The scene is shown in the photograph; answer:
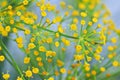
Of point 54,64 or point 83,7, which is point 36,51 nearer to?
point 54,64

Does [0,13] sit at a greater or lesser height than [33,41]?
greater

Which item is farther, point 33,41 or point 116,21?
point 116,21

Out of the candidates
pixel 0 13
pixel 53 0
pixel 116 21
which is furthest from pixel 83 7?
pixel 0 13

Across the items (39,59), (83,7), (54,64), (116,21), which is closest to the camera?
(39,59)

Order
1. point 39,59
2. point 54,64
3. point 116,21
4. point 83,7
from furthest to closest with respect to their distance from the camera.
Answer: point 116,21 < point 83,7 < point 54,64 < point 39,59

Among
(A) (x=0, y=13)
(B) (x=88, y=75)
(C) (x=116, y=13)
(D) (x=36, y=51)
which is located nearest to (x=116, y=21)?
(C) (x=116, y=13)

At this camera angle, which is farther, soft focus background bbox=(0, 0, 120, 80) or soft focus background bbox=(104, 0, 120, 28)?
soft focus background bbox=(104, 0, 120, 28)

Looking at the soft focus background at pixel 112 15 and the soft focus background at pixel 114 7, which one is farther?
the soft focus background at pixel 114 7

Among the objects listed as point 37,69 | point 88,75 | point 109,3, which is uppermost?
point 109,3

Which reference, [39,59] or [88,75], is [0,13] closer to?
[39,59]
